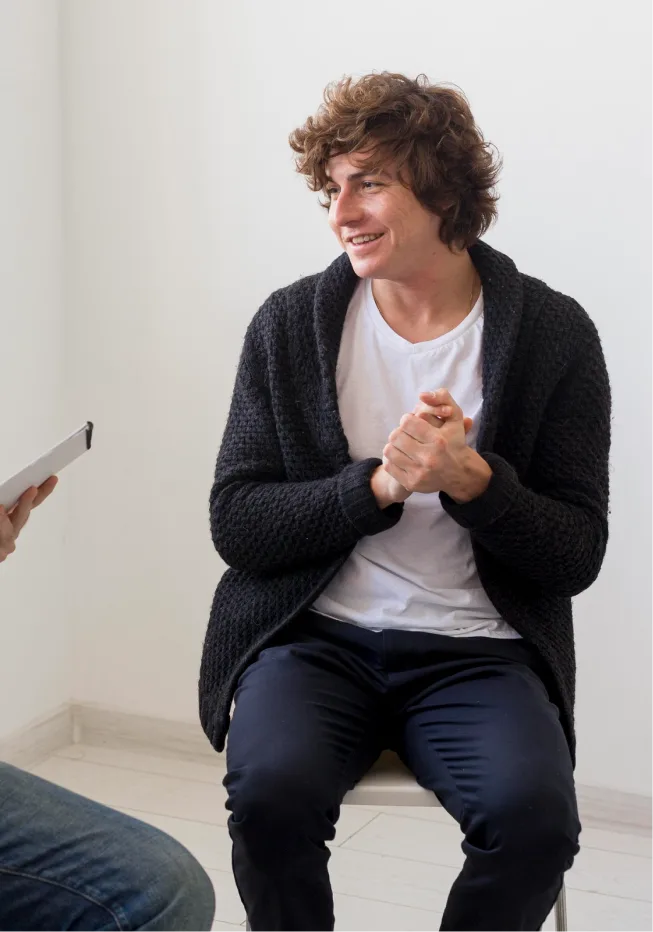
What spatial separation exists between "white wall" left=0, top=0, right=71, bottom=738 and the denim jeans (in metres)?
1.37

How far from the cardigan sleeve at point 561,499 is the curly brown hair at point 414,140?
0.27 meters

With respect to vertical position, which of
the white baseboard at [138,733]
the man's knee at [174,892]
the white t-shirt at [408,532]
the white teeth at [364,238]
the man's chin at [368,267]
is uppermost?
the white teeth at [364,238]

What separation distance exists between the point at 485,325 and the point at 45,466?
65 centimetres

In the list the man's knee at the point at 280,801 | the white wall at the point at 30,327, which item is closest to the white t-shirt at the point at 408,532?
the man's knee at the point at 280,801

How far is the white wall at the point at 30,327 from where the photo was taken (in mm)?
2391

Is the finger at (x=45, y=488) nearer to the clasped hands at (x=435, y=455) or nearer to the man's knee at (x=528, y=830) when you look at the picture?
the clasped hands at (x=435, y=455)

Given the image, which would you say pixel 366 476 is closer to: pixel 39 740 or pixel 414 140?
pixel 414 140

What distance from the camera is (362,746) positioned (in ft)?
5.02

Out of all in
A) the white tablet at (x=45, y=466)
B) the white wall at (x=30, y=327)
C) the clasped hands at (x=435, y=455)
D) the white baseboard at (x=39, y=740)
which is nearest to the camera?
the white tablet at (x=45, y=466)

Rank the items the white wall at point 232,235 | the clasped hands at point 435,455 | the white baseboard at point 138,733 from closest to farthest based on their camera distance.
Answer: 1. the clasped hands at point 435,455
2. the white wall at point 232,235
3. the white baseboard at point 138,733

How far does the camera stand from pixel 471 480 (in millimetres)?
1498

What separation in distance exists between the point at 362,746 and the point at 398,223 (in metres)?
0.71

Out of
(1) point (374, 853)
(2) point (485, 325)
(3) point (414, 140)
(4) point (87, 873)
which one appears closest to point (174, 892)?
(4) point (87, 873)

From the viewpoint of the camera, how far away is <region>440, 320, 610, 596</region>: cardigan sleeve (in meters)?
1.52
